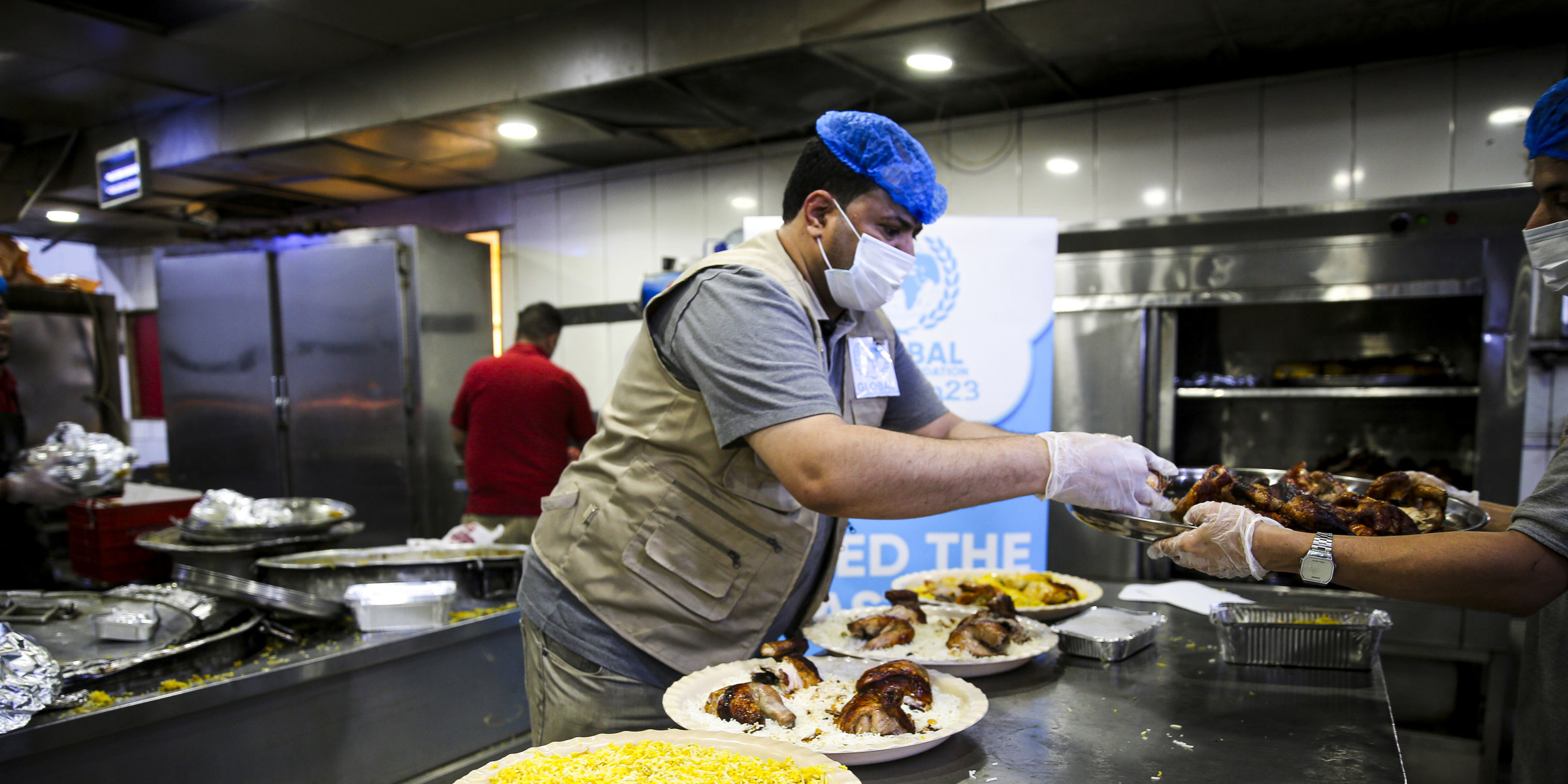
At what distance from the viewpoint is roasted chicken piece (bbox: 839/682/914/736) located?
120cm

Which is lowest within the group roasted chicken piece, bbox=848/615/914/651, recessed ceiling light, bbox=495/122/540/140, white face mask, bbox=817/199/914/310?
roasted chicken piece, bbox=848/615/914/651

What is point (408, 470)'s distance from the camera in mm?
5234

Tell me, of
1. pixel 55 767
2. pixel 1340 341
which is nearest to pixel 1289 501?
pixel 55 767

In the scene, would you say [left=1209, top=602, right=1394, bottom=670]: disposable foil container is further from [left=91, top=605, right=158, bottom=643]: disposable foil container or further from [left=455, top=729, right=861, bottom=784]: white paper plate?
[left=91, top=605, right=158, bottom=643]: disposable foil container

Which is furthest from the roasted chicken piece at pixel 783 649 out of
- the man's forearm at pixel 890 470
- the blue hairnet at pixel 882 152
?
the blue hairnet at pixel 882 152

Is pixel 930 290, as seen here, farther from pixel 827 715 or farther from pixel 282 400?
pixel 282 400

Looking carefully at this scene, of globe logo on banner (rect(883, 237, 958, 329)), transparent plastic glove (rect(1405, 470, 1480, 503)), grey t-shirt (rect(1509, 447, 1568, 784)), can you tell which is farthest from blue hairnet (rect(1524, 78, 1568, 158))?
globe logo on banner (rect(883, 237, 958, 329))

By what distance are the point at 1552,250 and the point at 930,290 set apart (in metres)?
1.79

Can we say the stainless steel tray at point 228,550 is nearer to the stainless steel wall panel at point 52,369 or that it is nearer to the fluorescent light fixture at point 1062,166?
the fluorescent light fixture at point 1062,166

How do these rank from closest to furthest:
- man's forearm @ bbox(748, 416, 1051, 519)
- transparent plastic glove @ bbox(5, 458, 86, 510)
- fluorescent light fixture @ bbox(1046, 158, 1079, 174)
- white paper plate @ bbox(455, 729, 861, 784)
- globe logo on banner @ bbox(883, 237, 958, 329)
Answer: white paper plate @ bbox(455, 729, 861, 784) < man's forearm @ bbox(748, 416, 1051, 519) < transparent plastic glove @ bbox(5, 458, 86, 510) < globe logo on banner @ bbox(883, 237, 958, 329) < fluorescent light fixture @ bbox(1046, 158, 1079, 174)

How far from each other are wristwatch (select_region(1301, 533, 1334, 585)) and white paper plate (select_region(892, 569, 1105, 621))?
0.67 metres

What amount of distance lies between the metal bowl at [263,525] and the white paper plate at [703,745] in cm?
179

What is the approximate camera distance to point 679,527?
149 centimetres

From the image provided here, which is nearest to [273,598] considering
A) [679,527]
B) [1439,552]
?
[679,527]
